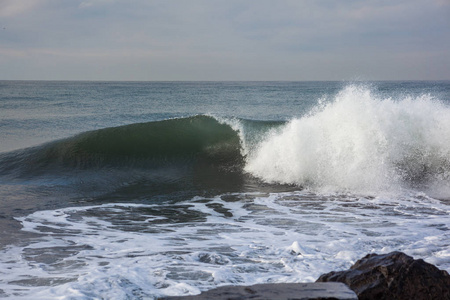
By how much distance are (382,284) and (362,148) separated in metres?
7.02

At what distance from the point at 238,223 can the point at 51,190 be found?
4.12m

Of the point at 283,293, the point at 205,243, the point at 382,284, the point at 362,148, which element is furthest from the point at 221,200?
the point at 283,293

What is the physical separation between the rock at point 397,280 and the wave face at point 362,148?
18.1 feet

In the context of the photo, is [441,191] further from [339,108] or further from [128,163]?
[128,163]

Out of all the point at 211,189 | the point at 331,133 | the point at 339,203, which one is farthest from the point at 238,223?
the point at 331,133

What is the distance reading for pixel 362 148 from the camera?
30.4ft

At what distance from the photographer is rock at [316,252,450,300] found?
8.43 ft

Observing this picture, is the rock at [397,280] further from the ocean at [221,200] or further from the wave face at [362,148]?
the wave face at [362,148]

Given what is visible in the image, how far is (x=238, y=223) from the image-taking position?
5.91 metres

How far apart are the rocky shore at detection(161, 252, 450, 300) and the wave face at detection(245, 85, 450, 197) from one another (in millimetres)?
5500

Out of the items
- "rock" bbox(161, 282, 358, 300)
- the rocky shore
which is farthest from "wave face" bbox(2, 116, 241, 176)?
"rock" bbox(161, 282, 358, 300)

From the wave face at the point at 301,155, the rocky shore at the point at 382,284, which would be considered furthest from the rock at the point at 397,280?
→ the wave face at the point at 301,155

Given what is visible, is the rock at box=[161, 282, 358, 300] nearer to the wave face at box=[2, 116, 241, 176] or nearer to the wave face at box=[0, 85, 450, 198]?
the wave face at box=[0, 85, 450, 198]

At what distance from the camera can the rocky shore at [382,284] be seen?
231cm
